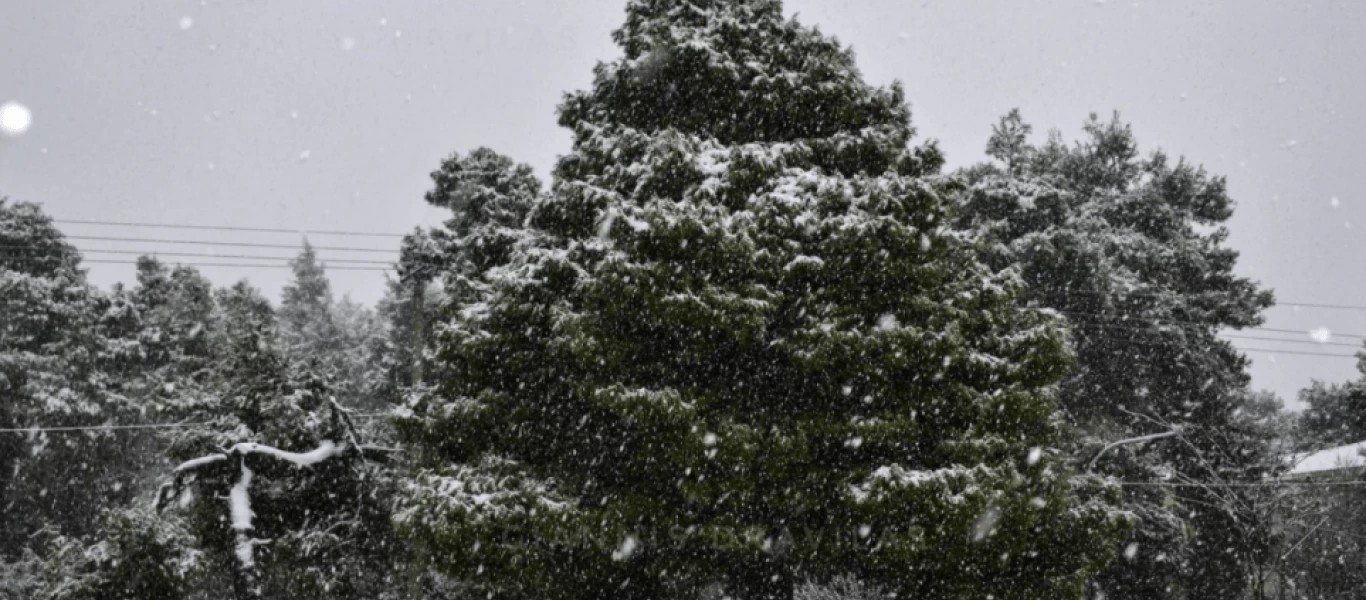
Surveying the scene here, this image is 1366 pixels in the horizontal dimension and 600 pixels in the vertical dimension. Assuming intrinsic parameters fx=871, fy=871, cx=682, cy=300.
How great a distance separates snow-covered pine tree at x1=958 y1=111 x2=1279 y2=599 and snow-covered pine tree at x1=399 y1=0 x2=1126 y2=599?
10110 mm

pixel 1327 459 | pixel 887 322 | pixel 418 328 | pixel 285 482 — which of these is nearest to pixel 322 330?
pixel 418 328

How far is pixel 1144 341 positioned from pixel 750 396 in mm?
15770

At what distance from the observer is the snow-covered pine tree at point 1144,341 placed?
20344 millimetres

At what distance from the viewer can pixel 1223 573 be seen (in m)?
21.3

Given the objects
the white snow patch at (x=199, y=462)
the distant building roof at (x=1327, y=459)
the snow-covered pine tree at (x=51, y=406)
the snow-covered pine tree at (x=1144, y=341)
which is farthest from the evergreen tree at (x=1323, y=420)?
the snow-covered pine tree at (x=51, y=406)

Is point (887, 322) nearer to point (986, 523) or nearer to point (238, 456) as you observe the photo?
point (986, 523)

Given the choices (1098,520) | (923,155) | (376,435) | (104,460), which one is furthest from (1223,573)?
(104,460)

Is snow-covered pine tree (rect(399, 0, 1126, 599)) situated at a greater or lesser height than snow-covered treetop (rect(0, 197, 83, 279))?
lesser

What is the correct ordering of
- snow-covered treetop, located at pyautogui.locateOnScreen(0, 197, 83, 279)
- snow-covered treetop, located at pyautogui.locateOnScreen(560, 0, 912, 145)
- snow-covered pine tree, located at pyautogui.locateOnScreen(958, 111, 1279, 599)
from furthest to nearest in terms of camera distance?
snow-covered treetop, located at pyautogui.locateOnScreen(0, 197, 83, 279) < snow-covered pine tree, located at pyautogui.locateOnScreen(958, 111, 1279, 599) < snow-covered treetop, located at pyautogui.locateOnScreen(560, 0, 912, 145)

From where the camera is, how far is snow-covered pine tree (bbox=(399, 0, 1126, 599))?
9.38 meters

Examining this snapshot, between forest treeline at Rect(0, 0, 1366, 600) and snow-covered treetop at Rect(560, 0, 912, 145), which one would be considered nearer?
forest treeline at Rect(0, 0, 1366, 600)

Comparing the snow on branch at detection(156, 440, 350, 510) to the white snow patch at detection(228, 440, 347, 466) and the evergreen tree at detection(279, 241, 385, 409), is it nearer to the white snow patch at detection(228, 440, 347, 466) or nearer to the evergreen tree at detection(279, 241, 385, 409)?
the white snow patch at detection(228, 440, 347, 466)

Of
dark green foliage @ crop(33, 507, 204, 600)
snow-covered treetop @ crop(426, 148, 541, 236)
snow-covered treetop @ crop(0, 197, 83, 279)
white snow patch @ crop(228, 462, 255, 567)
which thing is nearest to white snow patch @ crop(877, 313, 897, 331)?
snow-covered treetop @ crop(426, 148, 541, 236)

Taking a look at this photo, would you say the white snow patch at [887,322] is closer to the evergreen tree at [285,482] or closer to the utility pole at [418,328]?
the utility pole at [418,328]
